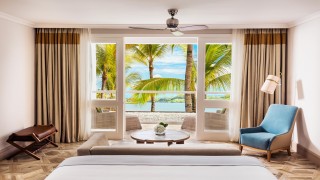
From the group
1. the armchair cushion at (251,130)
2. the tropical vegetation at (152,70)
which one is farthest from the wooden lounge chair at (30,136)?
the armchair cushion at (251,130)

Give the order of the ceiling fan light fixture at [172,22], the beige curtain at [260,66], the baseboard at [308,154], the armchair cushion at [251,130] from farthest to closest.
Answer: the beige curtain at [260,66]
the armchair cushion at [251,130]
the baseboard at [308,154]
the ceiling fan light fixture at [172,22]

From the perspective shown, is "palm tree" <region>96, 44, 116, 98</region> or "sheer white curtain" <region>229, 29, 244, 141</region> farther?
"palm tree" <region>96, 44, 116, 98</region>

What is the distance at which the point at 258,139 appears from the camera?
16.1ft

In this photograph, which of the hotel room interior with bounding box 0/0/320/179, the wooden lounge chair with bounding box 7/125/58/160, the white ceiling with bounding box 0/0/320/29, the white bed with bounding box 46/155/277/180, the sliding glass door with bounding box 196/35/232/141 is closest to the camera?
the white bed with bounding box 46/155/277/180

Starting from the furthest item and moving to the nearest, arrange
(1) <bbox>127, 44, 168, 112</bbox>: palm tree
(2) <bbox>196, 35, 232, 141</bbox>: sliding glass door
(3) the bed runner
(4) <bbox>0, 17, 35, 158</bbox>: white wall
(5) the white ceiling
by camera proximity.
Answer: (1) <bbox>127, 44, 168, 112</bbox>: palm tree < (2) <bbox>196, 35, 232, 141</bbox>: sliding glass door < (4) <bbox>0, 17, 35, 158</bbox>: white wall < (5) the white ceiling < (3) the bed runner

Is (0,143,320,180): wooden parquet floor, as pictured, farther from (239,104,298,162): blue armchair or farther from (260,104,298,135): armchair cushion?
(260,104,298,135): armchair cushion

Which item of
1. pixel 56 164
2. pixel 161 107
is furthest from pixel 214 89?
pixel 161 107

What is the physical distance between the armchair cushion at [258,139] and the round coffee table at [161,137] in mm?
1091

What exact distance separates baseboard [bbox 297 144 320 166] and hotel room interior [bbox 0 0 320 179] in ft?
0.06

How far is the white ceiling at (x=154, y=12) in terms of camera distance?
4066 millimetres

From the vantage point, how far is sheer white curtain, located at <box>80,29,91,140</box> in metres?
6.08

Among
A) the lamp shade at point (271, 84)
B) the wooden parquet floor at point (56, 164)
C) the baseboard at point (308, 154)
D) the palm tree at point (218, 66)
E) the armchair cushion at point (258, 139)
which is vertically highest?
the palm tree at point (218, 66)

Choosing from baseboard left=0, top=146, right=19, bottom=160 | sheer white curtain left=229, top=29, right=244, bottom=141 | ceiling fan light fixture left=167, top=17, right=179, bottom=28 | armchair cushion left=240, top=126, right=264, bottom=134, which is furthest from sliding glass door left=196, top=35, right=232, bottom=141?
baseboard left=0, top=146, right=19, bottom=160

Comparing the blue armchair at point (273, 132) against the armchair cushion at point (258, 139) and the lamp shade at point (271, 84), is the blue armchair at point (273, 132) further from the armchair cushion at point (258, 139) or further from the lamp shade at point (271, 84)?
the lamp shade at point (271, 84)
